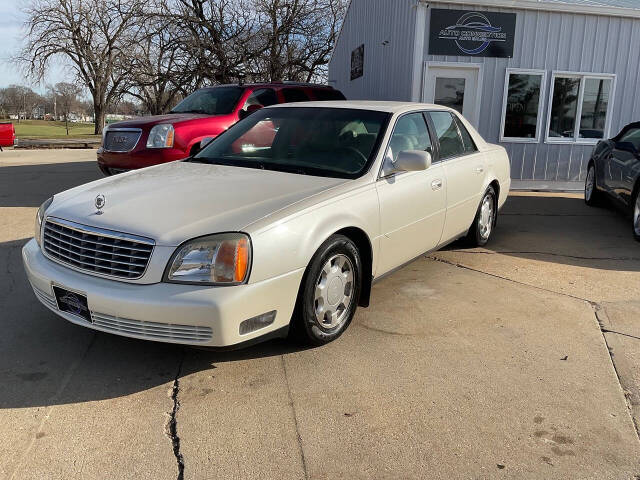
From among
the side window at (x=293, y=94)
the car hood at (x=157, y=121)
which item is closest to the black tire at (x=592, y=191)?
the side window at (x=293, y=94)

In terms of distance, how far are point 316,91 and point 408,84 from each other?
73.8 inches

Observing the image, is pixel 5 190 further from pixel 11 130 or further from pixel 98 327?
pixel 11 130

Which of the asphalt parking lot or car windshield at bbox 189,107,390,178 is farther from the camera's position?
car windshield at bbox 189,107,390,178

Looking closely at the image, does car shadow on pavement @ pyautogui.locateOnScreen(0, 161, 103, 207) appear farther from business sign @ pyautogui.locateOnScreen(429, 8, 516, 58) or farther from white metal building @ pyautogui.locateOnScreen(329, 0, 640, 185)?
business sign @ pyautogui.locateOnScreen(429, 8, 516, 58)

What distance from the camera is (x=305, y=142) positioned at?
4383 mm

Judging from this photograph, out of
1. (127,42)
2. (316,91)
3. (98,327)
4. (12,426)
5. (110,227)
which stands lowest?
(12,426)

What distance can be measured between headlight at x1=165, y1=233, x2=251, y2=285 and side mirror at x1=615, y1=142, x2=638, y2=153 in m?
6.08

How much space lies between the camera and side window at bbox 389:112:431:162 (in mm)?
4297

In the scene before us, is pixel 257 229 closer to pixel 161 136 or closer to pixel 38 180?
pixel 161 136

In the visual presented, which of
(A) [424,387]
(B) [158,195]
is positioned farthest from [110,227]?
(A) [424,387]

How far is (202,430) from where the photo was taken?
2.73m

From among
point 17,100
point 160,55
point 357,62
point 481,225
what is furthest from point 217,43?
point 17,100

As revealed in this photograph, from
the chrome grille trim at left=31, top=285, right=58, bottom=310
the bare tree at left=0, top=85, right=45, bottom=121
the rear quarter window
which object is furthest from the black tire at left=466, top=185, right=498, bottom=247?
the bare tree at left=0, top=85, right=45, bottom=121

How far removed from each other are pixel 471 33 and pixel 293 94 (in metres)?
3.50
